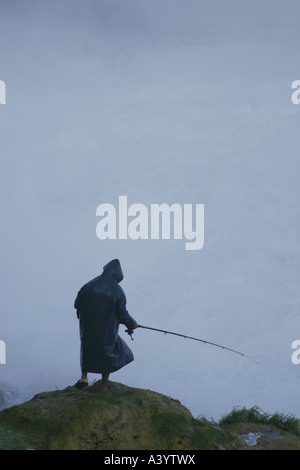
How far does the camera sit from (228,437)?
5496 mm

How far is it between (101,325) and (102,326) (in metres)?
0.02

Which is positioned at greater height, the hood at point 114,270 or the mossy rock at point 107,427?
the hood at point 114,270

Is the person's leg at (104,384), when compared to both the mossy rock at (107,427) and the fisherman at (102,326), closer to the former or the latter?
the fisherman at (102,326)

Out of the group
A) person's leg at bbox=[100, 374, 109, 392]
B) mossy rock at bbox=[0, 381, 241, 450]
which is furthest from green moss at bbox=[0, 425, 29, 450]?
person's leg at bbox=[100, 374, 109, 392]

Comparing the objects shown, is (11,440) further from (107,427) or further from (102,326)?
(102,326)

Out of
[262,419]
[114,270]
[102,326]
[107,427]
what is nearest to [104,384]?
[102,326]

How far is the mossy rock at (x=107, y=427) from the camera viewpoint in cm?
506

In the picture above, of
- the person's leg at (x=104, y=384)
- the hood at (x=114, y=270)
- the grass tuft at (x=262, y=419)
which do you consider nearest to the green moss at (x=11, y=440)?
the person's leg at (x=104, y=384)

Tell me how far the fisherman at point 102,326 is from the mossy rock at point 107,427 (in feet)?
1.28

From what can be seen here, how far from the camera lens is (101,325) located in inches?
244
